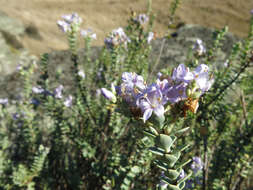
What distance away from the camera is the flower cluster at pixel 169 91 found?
0.77 m

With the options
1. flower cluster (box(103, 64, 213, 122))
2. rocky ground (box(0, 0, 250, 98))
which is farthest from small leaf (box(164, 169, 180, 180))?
rocky ground (box(0, 0, 250, 98))

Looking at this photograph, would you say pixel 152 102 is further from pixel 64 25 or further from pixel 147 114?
pixel 64 25

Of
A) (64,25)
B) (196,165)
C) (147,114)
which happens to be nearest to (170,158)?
(147,114)

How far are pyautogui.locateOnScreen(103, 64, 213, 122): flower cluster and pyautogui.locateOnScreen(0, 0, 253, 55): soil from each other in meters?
10.7

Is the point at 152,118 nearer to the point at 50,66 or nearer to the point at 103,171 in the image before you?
the point at 103,171

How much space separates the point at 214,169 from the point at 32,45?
9.88m

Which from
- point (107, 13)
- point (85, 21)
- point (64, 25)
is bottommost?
point (64, 25)

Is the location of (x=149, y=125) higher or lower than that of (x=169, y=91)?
lower

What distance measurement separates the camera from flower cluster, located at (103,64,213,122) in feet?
2.53

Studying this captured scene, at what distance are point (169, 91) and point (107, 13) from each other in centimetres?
1505

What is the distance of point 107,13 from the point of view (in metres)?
14.7

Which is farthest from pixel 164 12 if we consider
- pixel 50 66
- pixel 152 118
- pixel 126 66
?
pixel 152 118

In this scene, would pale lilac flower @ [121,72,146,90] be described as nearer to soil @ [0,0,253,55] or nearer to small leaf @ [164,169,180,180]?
small leaf @ [164,169,180,180]

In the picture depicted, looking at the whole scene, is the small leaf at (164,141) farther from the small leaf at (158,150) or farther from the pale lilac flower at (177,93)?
the pale lilac flower at (177,93)
